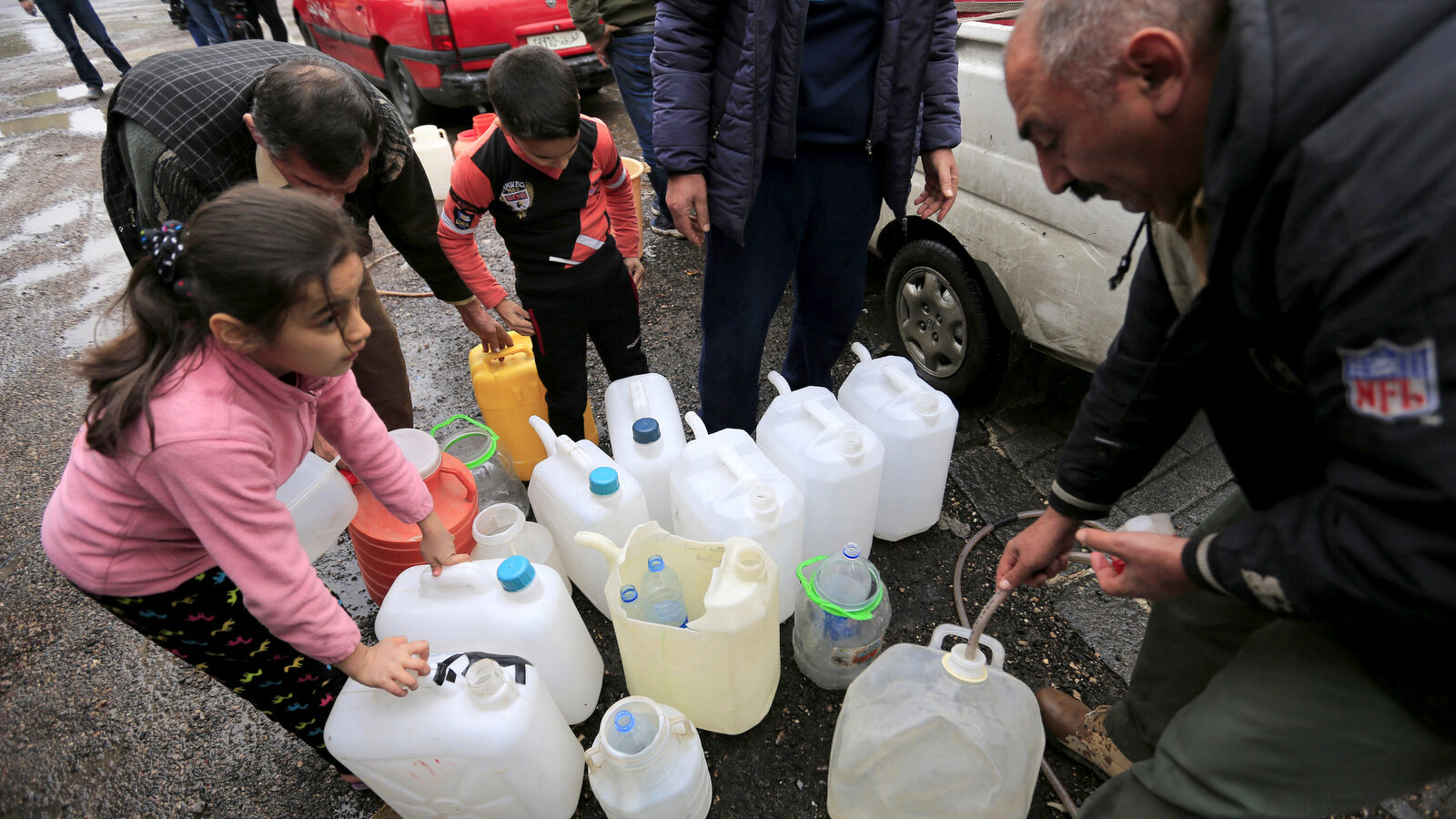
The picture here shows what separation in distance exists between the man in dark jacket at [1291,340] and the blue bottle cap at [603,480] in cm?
118

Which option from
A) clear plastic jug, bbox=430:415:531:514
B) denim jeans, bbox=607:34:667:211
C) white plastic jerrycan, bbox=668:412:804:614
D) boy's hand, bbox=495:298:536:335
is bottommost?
clear plastic jug, bbox=430:415:531:514

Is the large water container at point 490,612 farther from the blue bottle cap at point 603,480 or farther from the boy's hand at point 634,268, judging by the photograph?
the boy's hand at point 634,268

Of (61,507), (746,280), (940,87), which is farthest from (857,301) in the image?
(61,507)

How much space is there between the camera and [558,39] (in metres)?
5.18

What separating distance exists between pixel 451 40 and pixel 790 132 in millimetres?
4302

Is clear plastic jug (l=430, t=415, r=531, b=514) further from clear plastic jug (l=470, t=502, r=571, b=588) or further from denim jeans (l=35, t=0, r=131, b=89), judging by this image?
denim jeans (l=35, t=0, r=131, b=89)

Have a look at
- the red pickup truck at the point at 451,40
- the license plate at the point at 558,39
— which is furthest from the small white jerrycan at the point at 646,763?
the license plate at the point at 558,39

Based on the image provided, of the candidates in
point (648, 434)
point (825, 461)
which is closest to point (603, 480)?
point (648, 434)

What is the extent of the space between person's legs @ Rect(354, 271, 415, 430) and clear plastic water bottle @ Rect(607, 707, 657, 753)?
4.78 feet

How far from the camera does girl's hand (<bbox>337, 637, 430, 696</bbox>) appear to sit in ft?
4.34

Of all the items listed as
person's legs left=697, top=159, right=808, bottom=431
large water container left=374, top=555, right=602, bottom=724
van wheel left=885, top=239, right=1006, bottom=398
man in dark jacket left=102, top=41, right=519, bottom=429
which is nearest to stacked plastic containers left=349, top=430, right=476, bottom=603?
large water container left=374, top=555, right=602, bottom=724

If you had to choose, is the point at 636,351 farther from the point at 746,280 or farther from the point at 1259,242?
the point at 1259,242

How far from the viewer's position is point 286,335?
1183 millimetres

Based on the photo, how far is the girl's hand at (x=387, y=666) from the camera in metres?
1.32
